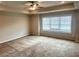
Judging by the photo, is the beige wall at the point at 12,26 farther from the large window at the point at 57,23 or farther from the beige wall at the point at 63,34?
the large window at the point at 57,23

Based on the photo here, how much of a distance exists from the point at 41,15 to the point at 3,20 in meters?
3.12

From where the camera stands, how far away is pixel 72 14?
5.16m

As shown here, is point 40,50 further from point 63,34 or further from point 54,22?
point 54,22

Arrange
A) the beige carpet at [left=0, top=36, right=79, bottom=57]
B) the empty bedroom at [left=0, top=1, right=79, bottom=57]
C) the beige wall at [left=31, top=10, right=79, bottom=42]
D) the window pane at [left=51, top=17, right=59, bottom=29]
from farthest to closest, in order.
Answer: the window pane at [left=51, top=17, right=59, bottom=29]
the beige wall at [left=31, top=10, right=79, bottom=42]
the empty bedroom at [left=0, top=1, right=79, bottom=57]
the beige carpet at [left=0, top=36, right=79, bottom=57]

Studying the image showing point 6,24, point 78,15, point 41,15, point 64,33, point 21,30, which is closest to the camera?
point 78,15

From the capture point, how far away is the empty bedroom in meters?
4.33

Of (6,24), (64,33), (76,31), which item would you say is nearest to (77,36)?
(76,31)

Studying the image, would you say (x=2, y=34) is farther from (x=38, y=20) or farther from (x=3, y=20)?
(x=38, y=20)

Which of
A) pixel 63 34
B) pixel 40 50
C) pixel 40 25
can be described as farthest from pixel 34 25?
pixel 40 50

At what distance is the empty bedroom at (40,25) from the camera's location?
14.2 feet

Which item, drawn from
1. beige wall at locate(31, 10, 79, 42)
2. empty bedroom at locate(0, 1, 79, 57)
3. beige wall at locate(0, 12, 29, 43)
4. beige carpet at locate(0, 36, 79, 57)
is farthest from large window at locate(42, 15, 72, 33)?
beige carpet at locate(0, 36, 79, 57)

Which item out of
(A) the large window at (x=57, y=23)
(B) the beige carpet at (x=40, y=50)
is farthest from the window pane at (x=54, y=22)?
(B) the beige carpet at (x=40, y=50)

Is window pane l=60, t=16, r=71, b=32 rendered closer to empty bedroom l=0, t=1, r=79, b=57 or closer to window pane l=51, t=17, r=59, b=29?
empty bedroom l=0, t=1, r=79, b=57

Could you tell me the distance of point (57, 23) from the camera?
20.3 feet
